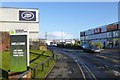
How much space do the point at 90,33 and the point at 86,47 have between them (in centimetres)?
7236

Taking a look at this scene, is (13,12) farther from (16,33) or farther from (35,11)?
(16,33)

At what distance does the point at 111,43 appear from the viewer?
93562 millimetres

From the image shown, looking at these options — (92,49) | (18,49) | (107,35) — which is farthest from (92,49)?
(107,35)

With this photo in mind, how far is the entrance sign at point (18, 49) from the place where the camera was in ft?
54.8

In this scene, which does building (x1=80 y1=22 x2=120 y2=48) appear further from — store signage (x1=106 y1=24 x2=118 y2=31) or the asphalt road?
the asphalt road

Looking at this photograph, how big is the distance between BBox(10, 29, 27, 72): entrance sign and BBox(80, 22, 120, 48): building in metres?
66.2

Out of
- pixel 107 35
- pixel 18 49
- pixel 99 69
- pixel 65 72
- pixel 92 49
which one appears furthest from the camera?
pixel 107 35

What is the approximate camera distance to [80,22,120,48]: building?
89244mm

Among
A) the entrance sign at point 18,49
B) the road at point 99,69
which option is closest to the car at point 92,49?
the road at point 99,69

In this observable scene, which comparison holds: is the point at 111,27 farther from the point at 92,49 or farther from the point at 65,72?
the point at 65,72

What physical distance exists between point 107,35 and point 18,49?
86.5 m

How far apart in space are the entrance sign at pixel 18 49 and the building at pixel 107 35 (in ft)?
217

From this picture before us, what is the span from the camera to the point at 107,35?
333 feet

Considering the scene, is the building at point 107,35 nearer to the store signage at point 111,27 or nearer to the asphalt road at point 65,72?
the store signage at point 111,27
